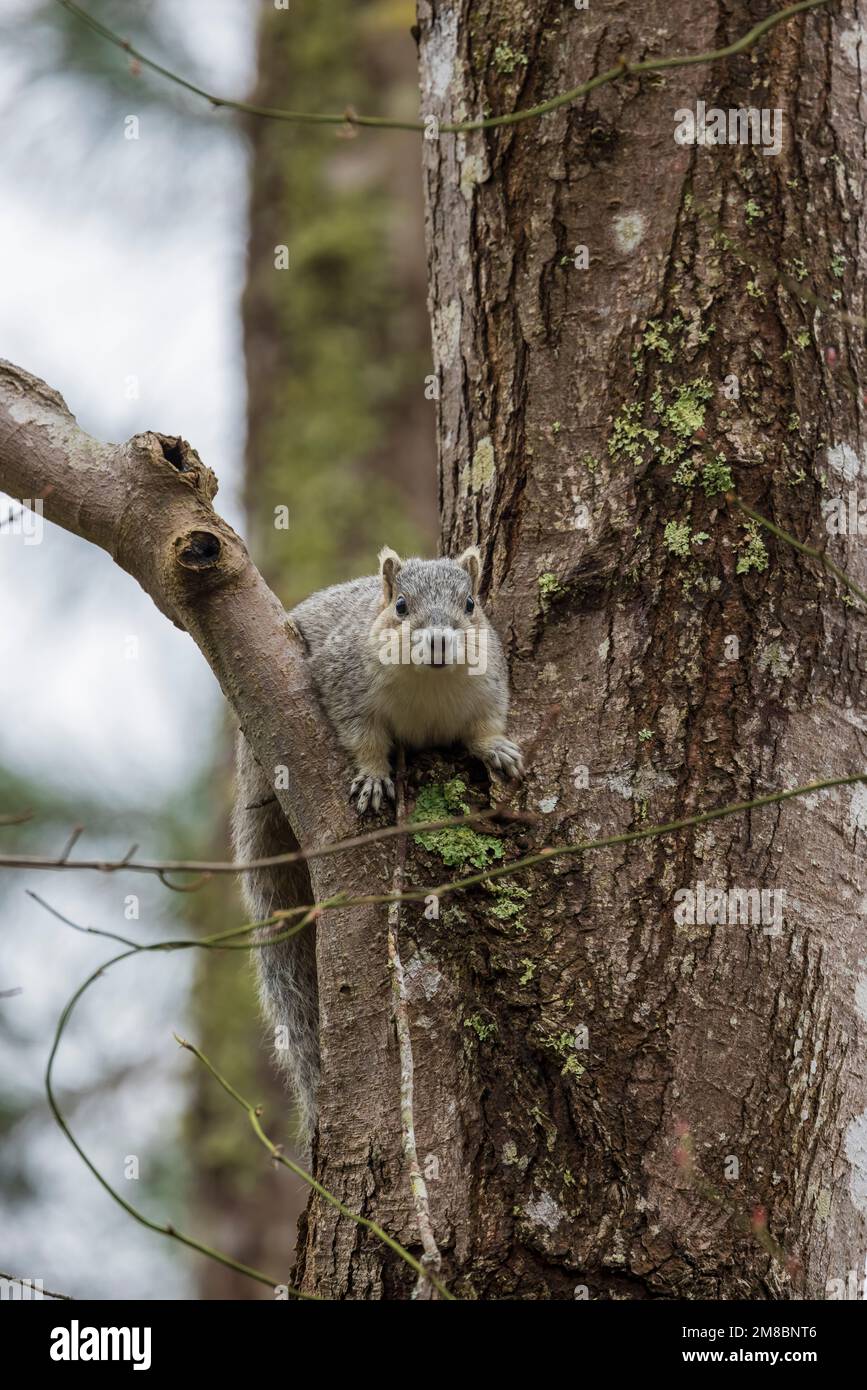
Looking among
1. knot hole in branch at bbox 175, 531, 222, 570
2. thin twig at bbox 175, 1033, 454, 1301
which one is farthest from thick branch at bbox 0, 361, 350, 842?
thin twig at bbox 175, 1033, 454, 1301

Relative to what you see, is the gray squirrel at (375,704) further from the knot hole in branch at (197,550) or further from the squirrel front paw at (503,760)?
the knot hole in branch at (197,550)

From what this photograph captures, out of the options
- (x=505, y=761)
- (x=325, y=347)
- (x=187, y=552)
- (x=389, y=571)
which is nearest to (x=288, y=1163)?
(x=505, y=761)

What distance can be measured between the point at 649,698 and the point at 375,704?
80 cm

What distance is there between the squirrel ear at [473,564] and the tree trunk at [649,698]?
40 millimetres

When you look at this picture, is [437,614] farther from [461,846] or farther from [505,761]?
[461,846]

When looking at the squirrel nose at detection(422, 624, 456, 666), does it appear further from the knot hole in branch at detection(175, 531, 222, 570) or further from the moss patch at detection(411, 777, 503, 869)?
the knot hole in branch at detection(175, 531, 222, 570)

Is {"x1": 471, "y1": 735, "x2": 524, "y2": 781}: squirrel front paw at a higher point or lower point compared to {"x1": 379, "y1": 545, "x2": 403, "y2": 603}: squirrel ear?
lower

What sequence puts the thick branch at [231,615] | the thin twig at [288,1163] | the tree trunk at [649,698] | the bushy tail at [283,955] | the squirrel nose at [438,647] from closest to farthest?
the thin twig at [288,1163] → the tree trunk at [649,698] → the thick branch at [231,615] → the squirrel nose at [438,647] → the bushy tail at [283,955]

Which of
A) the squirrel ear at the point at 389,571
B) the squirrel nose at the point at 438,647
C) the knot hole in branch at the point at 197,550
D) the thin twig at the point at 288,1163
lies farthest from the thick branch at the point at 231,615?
the squirrel ear at the point at 389,571

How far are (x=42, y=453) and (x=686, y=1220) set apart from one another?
77.3 inches

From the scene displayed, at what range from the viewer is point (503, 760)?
2.95 m

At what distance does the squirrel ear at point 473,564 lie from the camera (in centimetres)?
322

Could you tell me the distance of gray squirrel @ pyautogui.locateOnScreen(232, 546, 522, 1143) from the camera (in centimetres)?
309
